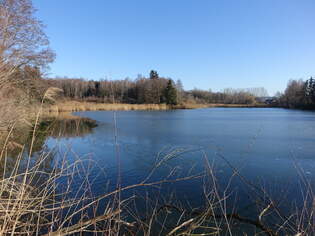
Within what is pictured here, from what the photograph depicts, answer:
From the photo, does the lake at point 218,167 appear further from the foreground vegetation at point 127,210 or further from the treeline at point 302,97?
the treeline at point 302,97

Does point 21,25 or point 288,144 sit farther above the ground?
point 21,25

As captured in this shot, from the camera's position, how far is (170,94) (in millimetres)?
42500

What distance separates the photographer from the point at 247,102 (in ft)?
217

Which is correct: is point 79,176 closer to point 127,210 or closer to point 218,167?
point 127,210

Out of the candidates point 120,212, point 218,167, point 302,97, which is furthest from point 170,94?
point 120,212

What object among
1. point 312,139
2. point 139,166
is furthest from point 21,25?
point 312,139

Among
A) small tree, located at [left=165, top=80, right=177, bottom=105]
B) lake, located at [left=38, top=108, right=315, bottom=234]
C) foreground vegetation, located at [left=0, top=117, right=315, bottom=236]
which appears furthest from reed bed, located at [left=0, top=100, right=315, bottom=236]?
small tree, located at [left=165, top=80, right=177, bottom=105]

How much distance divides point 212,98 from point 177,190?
231 feet

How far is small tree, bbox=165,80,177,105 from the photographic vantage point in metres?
42.2

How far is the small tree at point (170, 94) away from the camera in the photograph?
42250 millimetres

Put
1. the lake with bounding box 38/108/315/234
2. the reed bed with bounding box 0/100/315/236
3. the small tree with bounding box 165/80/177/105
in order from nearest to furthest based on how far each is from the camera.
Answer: the reed bed with bounding box 0/100/315/236 → the lake with bounding box 38/108/315/234 → the small tree with bounding box 165/80/177/105

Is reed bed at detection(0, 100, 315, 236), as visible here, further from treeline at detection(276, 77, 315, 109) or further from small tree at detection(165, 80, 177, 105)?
treeline at detection(276, 77, 315, 109)

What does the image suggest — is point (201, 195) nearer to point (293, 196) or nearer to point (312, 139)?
point (293, 196)

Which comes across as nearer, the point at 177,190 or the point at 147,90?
the point at 177,190
